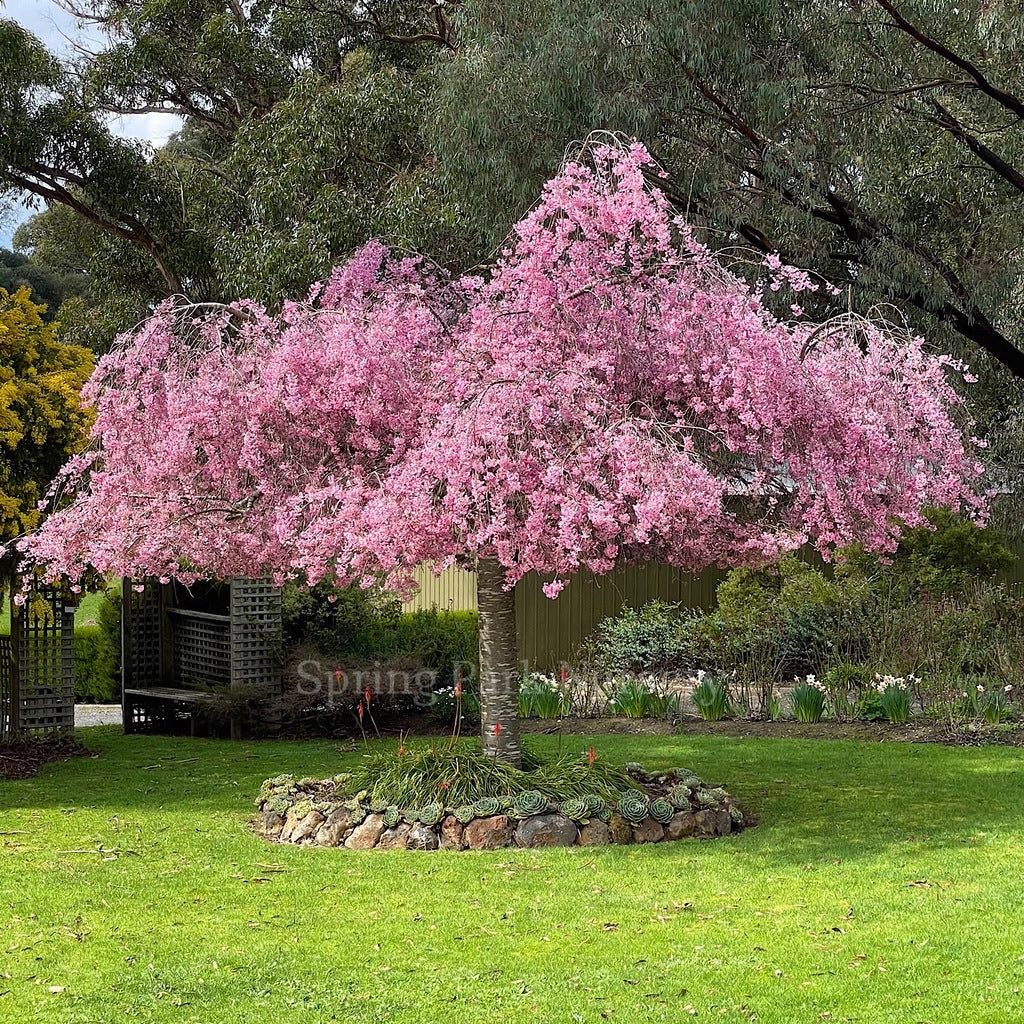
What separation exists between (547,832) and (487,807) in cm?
42

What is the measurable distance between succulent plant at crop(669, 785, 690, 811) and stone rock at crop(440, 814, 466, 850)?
142 cm

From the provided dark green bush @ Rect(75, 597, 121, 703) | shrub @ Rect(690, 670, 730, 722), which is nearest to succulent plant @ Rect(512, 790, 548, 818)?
shrub @ Rect(690, 670, 730, 722)

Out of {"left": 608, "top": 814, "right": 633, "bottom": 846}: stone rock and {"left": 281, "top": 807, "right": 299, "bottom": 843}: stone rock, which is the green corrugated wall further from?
{"left": 608, "top": 814, "right": 633, "bottom": 846}: stone rock

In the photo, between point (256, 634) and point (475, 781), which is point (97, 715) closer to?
point (256, 634)

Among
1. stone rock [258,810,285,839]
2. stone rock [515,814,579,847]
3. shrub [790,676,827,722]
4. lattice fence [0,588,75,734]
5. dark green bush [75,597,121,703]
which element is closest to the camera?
stone rock [515,814,579,847]

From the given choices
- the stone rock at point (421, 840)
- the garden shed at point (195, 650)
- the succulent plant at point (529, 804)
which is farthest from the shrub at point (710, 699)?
the stone rock at point (421, 840)

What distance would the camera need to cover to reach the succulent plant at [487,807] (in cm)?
852

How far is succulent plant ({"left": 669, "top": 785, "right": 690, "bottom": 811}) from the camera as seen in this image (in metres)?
8.81

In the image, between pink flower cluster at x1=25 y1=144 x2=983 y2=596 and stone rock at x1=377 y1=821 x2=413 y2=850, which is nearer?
pink flower cluster at x1=25 y1=144 x2=983 y2=596

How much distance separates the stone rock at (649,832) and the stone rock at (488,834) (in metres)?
0.81

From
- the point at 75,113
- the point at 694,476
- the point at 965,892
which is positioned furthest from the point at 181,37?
the point at 965,892

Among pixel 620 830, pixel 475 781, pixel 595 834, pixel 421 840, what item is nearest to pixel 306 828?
pixel 421 840

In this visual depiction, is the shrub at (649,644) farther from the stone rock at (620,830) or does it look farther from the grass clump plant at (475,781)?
the stone rock at (620,830)

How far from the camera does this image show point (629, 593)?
18.8m
